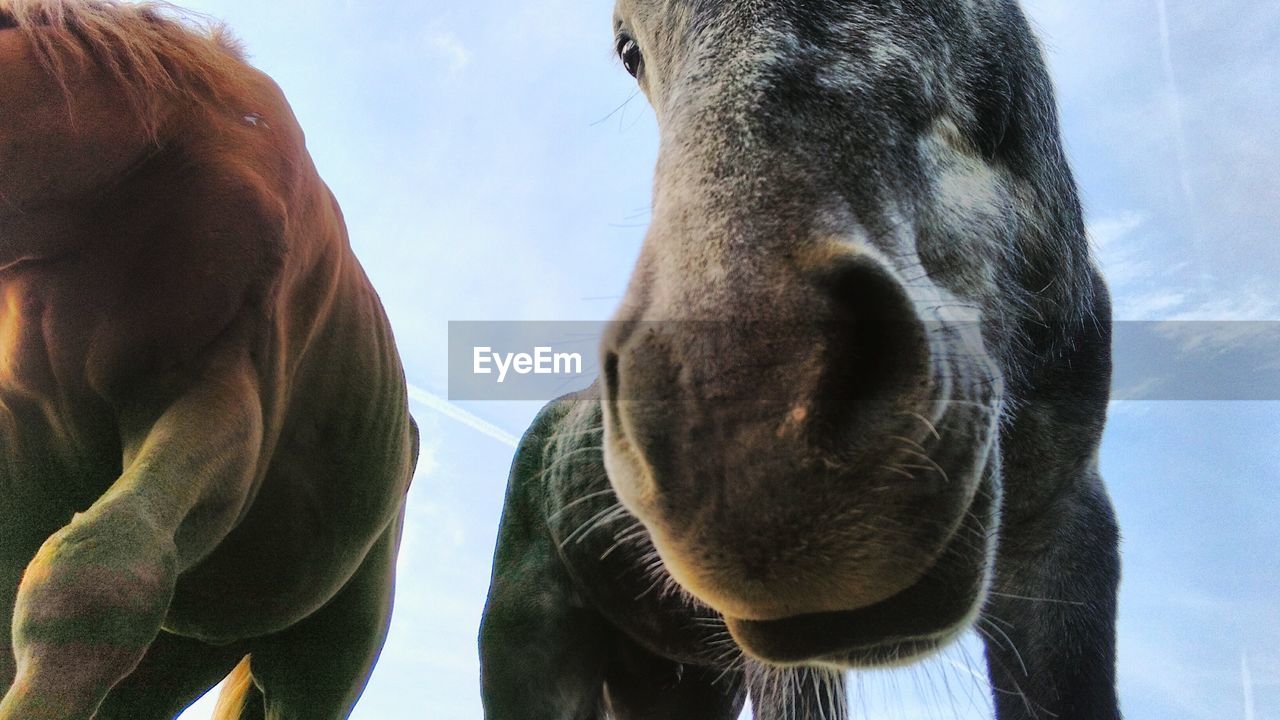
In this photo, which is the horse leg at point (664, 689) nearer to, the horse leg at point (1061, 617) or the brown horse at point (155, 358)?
the horse leg at point (1061, 617)

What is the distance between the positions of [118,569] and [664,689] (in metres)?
0.93

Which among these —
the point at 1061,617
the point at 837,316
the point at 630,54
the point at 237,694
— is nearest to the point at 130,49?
the point at 630,54

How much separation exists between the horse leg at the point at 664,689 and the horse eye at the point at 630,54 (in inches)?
38.9

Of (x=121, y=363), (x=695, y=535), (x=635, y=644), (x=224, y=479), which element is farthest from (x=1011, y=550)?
(x=121, y=363)

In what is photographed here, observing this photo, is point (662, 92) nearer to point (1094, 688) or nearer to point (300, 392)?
point (300, 392)

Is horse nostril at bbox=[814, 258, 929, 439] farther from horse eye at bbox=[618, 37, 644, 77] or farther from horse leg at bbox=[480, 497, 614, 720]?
horse leg at bbox=[480, 497, 614, 720]

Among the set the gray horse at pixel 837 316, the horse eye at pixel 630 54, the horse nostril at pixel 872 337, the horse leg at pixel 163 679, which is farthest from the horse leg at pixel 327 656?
the horse nostril at pixel 872 337

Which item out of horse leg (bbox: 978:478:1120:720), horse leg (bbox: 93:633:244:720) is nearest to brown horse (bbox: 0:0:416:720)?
horse leg (bbox: 93:633:244:720)

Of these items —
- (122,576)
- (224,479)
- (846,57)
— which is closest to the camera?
(846,57)

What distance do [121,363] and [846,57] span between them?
109 cm

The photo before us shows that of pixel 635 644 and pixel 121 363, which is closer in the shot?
pixel 121 363

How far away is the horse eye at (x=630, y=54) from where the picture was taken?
113 centimetres

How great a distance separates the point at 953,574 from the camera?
1.88ft

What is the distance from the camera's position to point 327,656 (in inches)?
67.3
